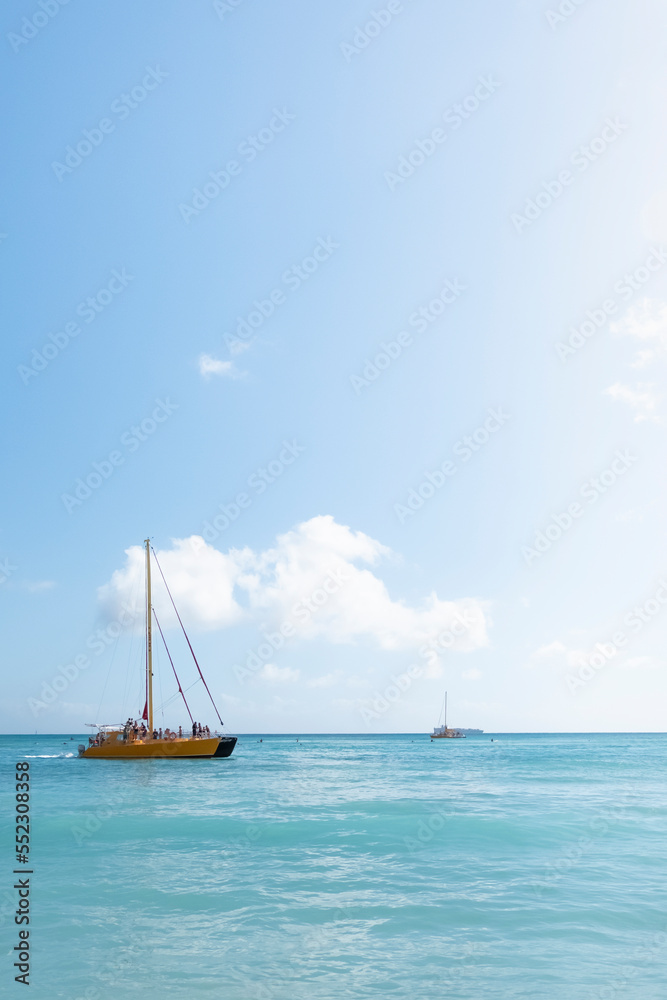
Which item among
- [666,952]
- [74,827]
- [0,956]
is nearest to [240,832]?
[74,827]

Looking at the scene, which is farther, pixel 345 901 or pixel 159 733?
pixel 159 733

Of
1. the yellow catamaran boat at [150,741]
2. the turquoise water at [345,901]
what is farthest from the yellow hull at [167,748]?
the turquoise water at [345,901]

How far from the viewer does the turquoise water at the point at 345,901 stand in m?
7.81

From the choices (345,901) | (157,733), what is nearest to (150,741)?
(157,733)

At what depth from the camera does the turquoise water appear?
7.81m

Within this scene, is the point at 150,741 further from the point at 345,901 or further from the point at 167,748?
the point at 345,901

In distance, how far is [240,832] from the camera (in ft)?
57.8

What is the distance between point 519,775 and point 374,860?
27081mm

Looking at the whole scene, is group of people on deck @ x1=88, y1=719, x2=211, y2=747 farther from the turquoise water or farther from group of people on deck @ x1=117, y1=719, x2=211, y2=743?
the turquoise water

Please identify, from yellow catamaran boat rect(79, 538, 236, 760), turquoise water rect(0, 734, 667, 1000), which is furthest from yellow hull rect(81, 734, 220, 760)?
turquoise water rect(0, 734, 667, 1000)

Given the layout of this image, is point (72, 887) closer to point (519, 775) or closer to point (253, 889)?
point (253, 889)

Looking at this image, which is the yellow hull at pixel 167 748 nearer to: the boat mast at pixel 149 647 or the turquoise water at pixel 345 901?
the boat mast at pixel 149 647

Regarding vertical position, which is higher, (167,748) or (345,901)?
(345,901)

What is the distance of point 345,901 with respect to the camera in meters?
10.8
